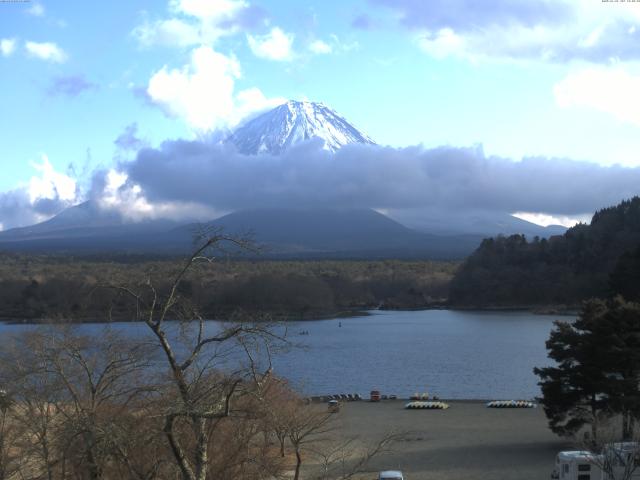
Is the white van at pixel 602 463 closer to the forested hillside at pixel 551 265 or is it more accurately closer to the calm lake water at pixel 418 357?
the calm lake water at pixel 418 357

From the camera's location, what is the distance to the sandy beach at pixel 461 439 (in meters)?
13.7

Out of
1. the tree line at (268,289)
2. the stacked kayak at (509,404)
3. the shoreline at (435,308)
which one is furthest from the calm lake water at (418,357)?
the tree line at (268,289)

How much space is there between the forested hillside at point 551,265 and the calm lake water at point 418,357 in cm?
1064

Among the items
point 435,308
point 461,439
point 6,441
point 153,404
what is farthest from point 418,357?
→ point 435,308

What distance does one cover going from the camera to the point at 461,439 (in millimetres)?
16656

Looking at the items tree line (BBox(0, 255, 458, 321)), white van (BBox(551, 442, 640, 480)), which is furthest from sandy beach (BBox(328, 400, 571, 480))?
tree line (BBox(0, 255, 458, 321))

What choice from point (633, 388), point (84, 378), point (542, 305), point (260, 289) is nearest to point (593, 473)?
point (633, 388)

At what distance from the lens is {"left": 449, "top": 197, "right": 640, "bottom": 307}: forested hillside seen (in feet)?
204

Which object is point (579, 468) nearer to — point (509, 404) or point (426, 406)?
point (426, 406)

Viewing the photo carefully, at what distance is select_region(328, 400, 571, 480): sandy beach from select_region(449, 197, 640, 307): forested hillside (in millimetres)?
41194

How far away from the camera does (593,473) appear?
1059 centimetres

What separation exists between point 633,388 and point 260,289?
45728 millimetres

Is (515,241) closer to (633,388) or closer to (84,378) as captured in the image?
(633,388)

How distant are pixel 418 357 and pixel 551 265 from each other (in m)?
35.3
